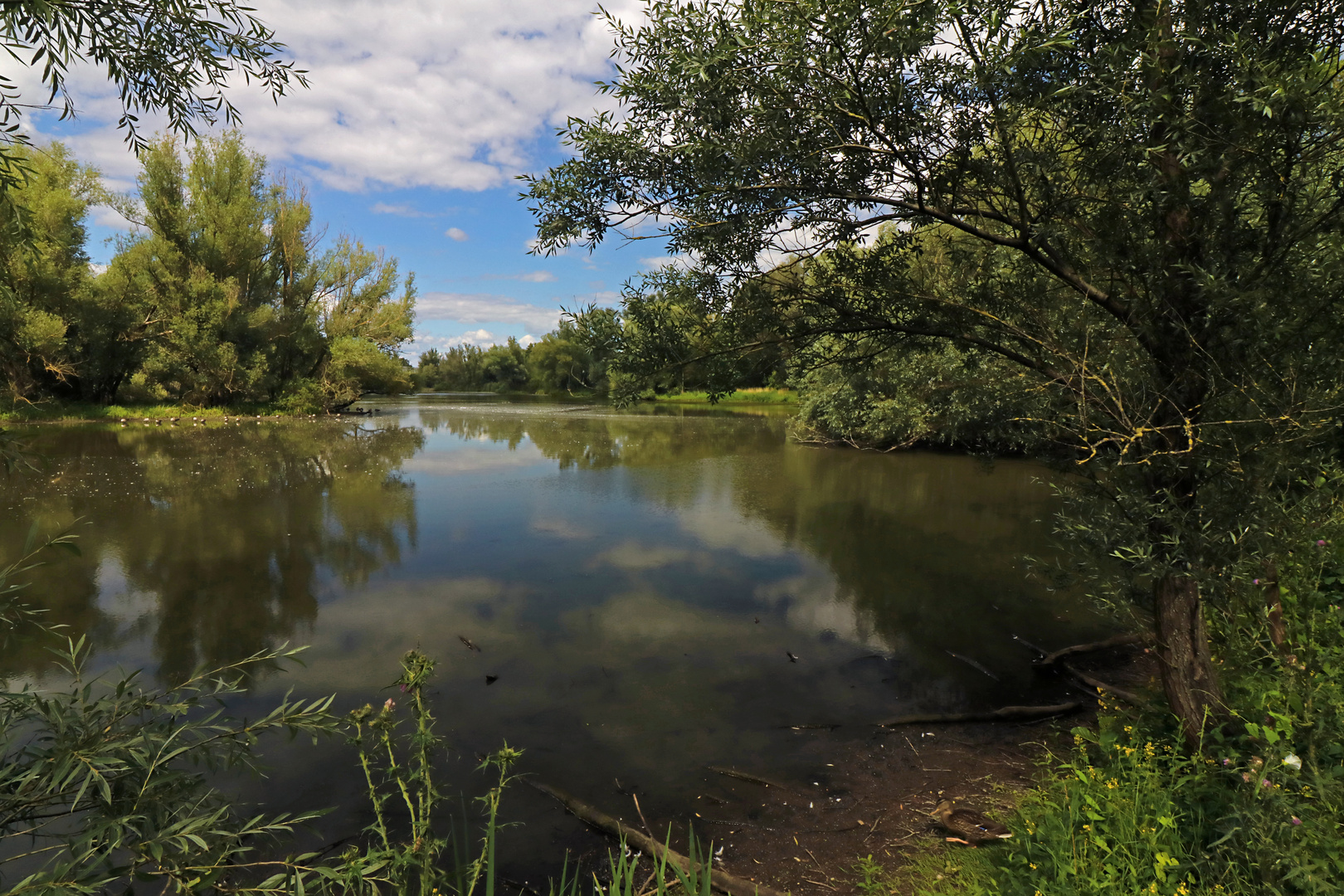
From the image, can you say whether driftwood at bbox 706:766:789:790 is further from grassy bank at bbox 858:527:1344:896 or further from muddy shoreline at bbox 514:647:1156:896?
grassy bank at bbox 858:527:1344:896

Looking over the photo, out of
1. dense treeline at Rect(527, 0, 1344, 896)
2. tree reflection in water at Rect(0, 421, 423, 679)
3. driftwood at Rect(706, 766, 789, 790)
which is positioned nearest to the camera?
dense treeline at Rect(527, 0, 1344, 896)

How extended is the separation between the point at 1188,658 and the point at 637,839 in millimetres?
3911

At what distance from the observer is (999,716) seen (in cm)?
609

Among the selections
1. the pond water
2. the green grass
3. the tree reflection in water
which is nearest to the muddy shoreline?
the pond water

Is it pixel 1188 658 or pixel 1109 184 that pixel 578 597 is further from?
pixel 1109 184

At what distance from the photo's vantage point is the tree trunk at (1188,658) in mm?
4152

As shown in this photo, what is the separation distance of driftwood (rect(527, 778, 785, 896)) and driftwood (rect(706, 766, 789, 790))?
2.99 feet

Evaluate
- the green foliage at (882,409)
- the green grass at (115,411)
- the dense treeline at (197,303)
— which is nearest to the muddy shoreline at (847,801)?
the green foliage at (882,409)

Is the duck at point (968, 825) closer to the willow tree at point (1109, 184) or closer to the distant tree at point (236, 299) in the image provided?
the willow tree at point (1109, 184)

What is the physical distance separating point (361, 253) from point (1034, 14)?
41.4 meters

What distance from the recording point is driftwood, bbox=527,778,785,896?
3.85 m

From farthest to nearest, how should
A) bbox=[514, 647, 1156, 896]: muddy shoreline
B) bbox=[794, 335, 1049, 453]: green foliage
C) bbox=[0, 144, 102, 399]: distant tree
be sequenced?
bbox=[0, 144, 102, 399]: distant tree < bbox=[794, 335, 1049, 453]: green foliage < bbox=[514, 647, 1156, 896]: muddy shoreline

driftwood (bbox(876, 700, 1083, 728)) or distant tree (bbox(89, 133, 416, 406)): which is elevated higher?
distant tree (bbox(89, 133, 416, 406))

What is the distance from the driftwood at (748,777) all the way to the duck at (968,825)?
118cm
